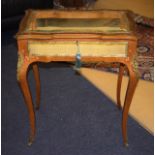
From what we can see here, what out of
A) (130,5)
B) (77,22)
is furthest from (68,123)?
(130,5)

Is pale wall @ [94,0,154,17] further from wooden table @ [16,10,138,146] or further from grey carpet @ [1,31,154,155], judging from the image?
wooden table @ [16,10,138,146]

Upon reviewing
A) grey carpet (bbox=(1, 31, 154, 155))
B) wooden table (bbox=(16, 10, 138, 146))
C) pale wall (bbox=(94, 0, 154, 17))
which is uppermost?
wooden table (bbox=(16, 10, 138, 146))

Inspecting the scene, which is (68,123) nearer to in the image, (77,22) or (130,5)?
(77,22)

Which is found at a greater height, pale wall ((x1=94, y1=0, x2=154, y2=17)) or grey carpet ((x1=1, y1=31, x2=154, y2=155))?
pale wall ((x1=94, y1=0, x2=154, y2=17))

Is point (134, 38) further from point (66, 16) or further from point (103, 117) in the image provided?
point (103, 117)

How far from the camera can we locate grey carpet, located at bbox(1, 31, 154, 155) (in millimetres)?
1620

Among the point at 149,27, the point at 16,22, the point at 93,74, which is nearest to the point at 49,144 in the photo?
the point at 93,74

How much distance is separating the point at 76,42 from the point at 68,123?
2.28 feet

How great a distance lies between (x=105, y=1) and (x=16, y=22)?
59.4 inches

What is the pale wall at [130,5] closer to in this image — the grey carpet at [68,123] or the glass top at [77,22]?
the grey carpet at [68,123]

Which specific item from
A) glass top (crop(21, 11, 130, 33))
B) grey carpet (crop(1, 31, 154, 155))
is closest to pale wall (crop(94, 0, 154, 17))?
grey carpet (crop(1, 31, 154, 155))

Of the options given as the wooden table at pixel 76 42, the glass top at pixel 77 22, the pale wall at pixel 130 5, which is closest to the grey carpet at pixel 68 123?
the wooden table at pixel 76 42

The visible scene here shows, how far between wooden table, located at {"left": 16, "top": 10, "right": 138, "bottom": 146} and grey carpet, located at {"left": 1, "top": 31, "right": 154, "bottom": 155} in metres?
0.33

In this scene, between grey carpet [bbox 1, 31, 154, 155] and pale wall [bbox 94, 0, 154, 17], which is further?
pale wall [bbox 94, 0, 154, 17]
